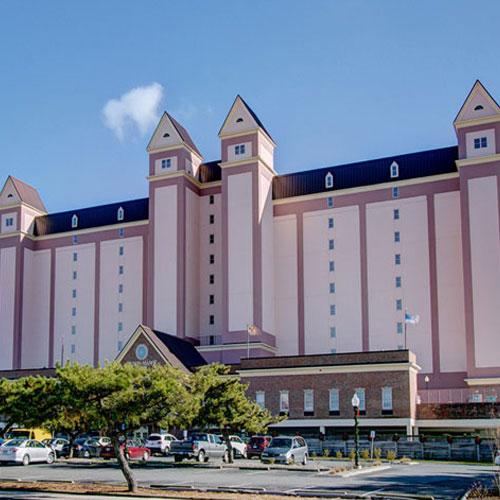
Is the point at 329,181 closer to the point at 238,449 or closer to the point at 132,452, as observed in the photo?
the point at 238,449

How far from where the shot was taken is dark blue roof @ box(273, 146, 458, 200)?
79062 mm

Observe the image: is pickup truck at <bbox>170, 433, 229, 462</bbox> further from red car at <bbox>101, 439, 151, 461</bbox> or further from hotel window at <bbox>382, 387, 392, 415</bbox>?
hotel window at <bbox>382, 387, 392, 415</bbox>

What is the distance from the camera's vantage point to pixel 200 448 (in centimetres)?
4609

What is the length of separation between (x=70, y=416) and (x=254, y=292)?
155 ft

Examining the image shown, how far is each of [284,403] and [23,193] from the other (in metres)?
49.5

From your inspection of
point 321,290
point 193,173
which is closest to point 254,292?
point 321,290

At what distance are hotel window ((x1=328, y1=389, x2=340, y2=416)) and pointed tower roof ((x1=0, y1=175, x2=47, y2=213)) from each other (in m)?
50.4

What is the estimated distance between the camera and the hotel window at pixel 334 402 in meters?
63.5

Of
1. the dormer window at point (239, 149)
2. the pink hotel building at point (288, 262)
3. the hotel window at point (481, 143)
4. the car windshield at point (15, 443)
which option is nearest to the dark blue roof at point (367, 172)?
the pink hotel building at point (288, 262)

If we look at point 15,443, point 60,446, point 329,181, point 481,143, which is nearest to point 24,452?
point 15,443

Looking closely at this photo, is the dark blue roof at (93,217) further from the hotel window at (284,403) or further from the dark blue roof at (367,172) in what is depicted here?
the hotel window at (284,403)

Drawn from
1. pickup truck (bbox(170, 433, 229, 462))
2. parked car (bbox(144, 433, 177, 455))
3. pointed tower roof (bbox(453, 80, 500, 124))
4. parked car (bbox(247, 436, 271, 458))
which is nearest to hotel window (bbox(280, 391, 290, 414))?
parked car (bbox(247, 436, 271, 458))

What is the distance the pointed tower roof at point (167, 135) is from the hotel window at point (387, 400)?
37103mm

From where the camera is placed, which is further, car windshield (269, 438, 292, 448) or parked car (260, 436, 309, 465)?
car windshield (269, 438, 292, 448)
